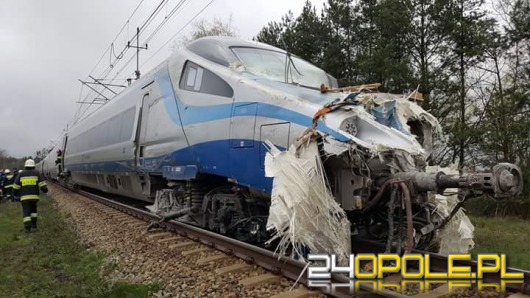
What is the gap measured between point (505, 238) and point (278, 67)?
5.26 metres

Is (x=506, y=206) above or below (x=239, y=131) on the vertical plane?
below

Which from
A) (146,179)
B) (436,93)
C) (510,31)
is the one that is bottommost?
(146,179)

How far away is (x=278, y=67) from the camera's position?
276 inches

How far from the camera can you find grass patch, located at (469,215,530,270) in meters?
6.55

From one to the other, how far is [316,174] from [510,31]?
51.3 feet

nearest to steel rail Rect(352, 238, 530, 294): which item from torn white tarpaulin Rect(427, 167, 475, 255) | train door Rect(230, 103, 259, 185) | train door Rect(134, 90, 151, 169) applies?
torn white tarpaulin Rect(427, 167, 475, 255)

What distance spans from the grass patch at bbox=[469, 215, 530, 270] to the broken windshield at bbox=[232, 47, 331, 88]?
3467 millimetres

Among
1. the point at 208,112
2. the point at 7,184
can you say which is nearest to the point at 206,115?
the point at 208,112

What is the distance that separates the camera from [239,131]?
600 centimetres

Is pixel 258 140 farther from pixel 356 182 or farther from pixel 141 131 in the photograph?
pixel 141 131

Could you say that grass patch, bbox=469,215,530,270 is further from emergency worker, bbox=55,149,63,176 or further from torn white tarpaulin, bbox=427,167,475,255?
emergency worker, bbox=55,149,63,176

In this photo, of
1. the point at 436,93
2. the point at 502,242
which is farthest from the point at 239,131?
the point at 436,93

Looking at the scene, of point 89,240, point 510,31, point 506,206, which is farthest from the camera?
point 510,31

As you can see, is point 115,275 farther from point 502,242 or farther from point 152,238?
point 502,242
